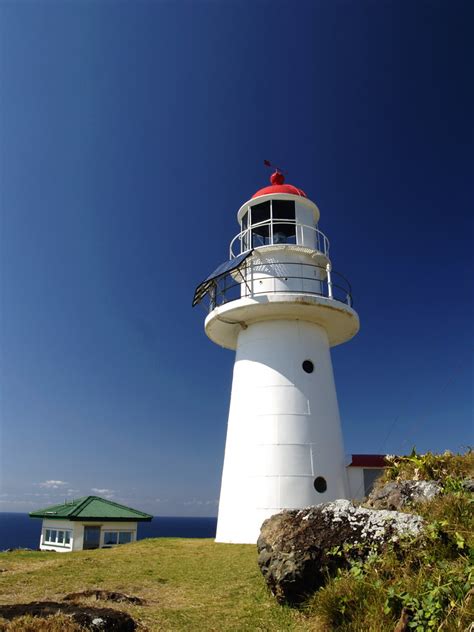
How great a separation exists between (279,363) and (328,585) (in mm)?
9804

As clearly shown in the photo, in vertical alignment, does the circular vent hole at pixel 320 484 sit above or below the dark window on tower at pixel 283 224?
below

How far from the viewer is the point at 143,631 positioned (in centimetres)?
605

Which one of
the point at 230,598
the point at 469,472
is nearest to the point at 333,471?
the point at 469,472

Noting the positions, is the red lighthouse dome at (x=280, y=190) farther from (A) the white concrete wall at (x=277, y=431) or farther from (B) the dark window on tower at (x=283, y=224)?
(A) the white concrete wall at (x=277, y=431)

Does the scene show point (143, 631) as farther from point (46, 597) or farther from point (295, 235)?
point (295, 235)

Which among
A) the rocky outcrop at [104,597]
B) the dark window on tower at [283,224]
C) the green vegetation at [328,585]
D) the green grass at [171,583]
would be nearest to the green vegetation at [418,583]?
the green vegetation at [328,585]

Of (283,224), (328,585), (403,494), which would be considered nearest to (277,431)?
(403,494)

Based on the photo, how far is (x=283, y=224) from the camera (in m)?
18.0

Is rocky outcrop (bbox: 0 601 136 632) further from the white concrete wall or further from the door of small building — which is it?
the door of small building

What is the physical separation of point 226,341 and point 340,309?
4945 mm

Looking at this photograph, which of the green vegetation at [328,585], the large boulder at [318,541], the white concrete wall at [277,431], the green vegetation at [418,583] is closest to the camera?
the green vegetation at [418,583]

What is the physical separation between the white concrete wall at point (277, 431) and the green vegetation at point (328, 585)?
11.0 ft

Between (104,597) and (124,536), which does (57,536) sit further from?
(104,597)

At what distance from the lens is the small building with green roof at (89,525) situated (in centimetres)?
2238
